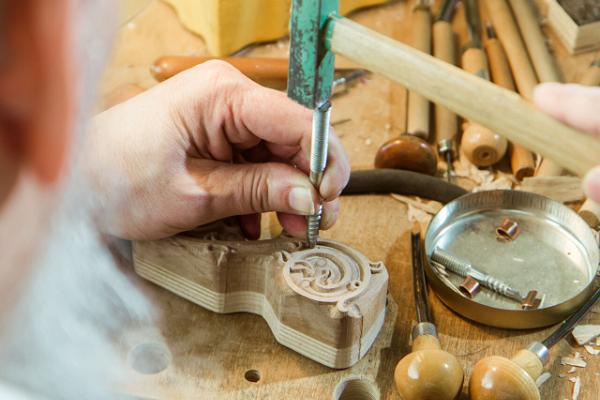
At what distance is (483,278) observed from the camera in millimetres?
975

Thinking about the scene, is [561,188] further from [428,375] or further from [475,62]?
[428,375]

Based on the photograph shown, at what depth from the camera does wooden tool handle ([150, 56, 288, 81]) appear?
1.19 m

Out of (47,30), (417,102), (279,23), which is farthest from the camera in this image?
(279,23)

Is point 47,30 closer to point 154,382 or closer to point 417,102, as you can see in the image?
point 154,382

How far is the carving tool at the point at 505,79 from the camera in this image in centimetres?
116

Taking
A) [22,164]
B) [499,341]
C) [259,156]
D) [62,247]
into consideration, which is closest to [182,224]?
[259,156]

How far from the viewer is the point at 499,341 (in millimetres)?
938

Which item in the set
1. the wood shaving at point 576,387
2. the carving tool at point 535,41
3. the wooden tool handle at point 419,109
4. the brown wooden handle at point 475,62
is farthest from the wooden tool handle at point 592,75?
the wood shaving at point 576,387

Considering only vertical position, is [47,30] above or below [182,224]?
above

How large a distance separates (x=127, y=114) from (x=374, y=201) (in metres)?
0.38

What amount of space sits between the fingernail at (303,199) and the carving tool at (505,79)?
0.35 meters

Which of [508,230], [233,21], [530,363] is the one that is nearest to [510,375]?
[530,363]

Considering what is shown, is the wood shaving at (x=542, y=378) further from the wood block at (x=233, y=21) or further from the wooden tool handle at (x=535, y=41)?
the wood block at (x=233, y=21)

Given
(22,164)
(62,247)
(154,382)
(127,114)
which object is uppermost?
(22,164)
